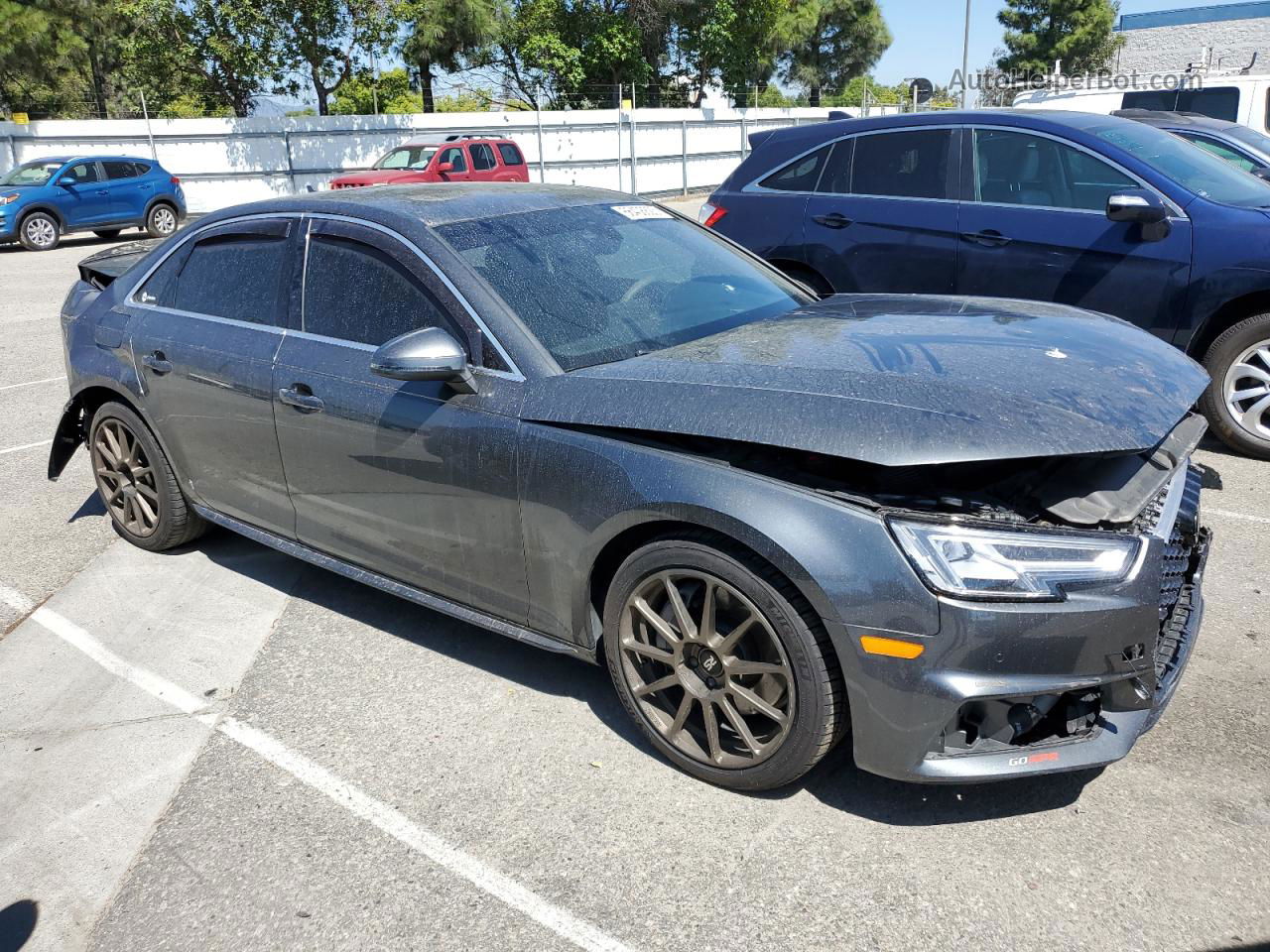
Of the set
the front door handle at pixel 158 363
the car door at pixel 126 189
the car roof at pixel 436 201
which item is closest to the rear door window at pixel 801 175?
the car roof at pixel 436 201

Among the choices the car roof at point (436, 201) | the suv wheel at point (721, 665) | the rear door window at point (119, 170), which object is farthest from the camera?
the rear door window at point (119, 170)

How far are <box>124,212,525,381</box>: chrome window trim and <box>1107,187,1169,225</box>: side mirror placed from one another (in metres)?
3.79

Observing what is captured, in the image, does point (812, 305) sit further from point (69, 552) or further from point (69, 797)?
point (69, 552)

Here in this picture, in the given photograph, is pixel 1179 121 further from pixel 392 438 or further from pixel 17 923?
pixel 17 923

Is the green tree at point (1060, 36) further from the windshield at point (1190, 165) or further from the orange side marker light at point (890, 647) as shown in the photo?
the orange side marker light at point (890, 647)

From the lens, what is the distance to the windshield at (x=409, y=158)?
2078 cm

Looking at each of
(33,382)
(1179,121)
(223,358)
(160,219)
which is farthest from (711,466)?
(160,219)

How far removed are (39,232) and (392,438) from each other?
2042 centimetres

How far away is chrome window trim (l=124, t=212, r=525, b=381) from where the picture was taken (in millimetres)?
3375

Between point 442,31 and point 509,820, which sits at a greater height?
point 442,31


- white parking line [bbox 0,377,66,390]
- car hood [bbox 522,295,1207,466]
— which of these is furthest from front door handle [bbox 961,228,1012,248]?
white parking line [bbox 0,377,66,390]

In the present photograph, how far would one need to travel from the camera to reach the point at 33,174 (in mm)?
20531

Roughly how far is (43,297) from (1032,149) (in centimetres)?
1276

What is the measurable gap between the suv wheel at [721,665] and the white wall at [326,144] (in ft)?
82.8
